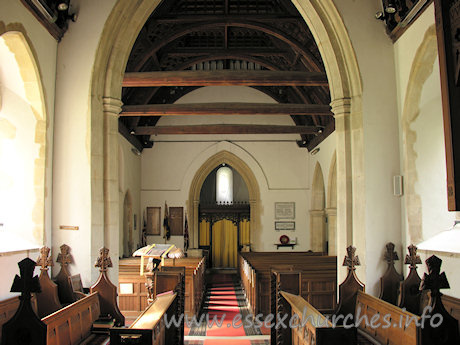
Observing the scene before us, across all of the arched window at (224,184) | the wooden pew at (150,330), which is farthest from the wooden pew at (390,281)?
the arched window at (224,184)

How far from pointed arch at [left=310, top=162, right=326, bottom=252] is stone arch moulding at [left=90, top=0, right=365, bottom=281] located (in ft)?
24.3

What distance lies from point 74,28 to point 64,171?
1.71m

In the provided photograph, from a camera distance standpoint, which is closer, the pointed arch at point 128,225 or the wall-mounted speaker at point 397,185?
the wall-mounted speaker at point 397,185

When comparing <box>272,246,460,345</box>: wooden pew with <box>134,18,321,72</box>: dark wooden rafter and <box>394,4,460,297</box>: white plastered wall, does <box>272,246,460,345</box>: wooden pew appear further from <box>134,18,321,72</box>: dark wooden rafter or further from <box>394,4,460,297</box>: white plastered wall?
<box>134,18,321,72</box>: dark wooden rafter

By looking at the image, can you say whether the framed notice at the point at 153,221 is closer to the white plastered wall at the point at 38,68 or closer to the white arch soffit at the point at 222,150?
the white arch soffit at the point at 222,150

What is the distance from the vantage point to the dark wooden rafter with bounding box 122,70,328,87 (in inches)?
298

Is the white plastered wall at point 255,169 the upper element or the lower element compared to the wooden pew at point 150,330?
upper

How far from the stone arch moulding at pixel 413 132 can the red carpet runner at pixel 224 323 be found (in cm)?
228

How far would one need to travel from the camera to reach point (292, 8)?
8672 millimetres

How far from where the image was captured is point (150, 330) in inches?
116

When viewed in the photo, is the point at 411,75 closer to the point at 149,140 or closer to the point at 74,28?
the point at 74,28

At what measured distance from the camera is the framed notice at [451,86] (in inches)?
83.3

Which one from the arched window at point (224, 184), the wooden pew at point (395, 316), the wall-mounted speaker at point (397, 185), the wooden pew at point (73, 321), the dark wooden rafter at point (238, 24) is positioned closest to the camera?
the wooden pew at point (395, 316)

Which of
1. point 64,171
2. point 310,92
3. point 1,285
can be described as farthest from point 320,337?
point 310,92
